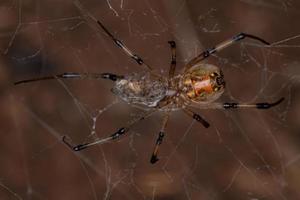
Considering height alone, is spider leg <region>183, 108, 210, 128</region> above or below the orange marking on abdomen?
below

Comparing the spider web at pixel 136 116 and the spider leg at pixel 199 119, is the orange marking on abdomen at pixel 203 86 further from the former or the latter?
the spider web at pixel 136 116

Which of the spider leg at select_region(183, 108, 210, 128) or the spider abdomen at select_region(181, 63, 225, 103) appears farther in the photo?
the spider leg at select_region(183, 108, 210, 128)

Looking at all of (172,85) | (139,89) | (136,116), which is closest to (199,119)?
(172,85)

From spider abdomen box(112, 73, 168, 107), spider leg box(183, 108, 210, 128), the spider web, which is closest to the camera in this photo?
spider abdomen box(112, 73, 168, 107)

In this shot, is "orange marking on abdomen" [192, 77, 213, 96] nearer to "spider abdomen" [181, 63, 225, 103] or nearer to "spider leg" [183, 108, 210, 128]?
"spider abdomen" [181, 63, 225, 103]

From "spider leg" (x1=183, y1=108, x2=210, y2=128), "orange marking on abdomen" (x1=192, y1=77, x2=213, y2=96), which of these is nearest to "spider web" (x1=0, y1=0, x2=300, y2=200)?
"spider leg" (x1=183, y1=108, x2=210, y2=128)

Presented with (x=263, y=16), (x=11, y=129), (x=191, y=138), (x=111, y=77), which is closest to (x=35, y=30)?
(x=11, y=129)

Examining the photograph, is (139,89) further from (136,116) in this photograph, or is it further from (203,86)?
(136,116)

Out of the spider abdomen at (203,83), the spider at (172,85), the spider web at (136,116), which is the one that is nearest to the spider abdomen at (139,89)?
the spider at (172,85)
